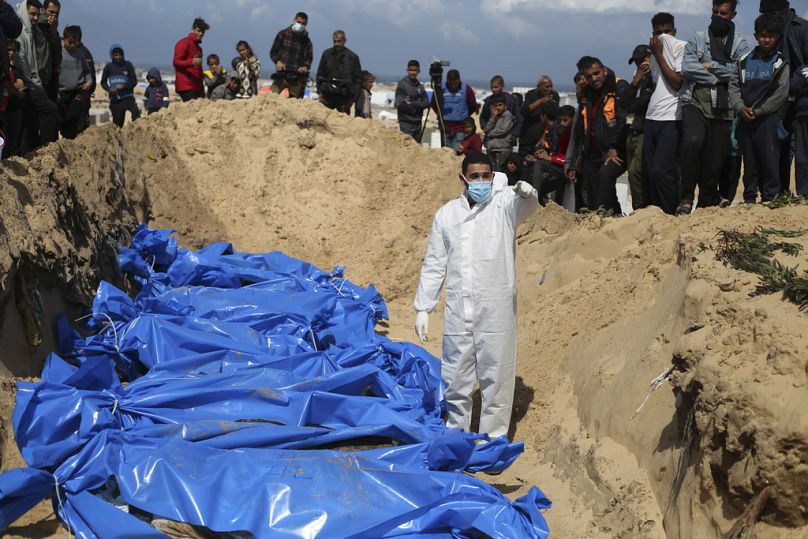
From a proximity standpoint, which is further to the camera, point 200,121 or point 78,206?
point 200,121

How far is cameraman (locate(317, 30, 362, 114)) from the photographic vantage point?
12203 millimetres

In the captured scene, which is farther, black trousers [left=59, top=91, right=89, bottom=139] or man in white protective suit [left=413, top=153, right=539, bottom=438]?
black trousers [left=59, top=91, right=89, bottom=139]

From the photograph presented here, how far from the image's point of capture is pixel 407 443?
5328mm

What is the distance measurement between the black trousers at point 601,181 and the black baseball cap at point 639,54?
0.90 m

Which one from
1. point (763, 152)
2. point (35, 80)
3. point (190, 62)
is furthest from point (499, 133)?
point (35, 80)

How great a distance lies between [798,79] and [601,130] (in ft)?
6.07

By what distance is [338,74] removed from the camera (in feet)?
40.2

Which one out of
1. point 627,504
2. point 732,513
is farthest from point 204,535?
point 732,513

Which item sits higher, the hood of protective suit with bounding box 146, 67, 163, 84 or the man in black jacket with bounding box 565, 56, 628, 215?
the hood of protective suit with bounding box 146, 67, 163, 84

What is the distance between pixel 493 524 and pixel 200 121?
329 inches

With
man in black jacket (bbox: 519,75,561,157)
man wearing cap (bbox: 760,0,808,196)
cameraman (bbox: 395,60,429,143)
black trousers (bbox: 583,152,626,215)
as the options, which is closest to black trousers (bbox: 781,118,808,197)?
man wearing cap (bbox: 760,0,808,196)

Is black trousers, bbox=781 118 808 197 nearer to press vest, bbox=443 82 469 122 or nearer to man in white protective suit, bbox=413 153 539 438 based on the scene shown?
man in white protective suit, bbox=413 153 539 438

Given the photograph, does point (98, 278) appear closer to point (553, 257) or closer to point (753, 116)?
point (553, 257)

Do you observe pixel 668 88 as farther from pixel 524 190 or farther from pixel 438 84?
pixel 438 84
